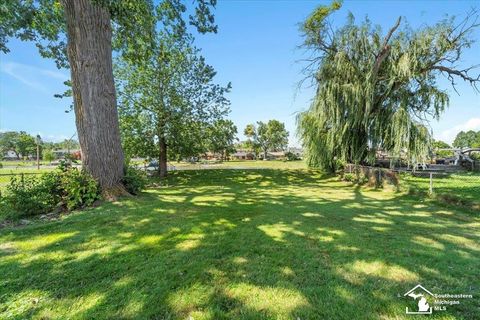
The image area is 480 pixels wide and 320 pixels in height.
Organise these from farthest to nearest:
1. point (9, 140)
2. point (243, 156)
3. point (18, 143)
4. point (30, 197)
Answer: point (9, 140) < point (243, 156) < point (18, 143) < point (30, 197)

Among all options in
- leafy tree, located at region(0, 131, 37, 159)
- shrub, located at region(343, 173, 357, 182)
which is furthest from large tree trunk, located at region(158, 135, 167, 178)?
leafy tree, located at region(0, 131, 37, 159)

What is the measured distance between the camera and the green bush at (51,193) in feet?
17.4

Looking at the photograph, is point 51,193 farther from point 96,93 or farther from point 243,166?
point 243,166

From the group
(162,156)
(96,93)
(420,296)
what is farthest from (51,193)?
(162,156)

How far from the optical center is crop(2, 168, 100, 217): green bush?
5.29 metres

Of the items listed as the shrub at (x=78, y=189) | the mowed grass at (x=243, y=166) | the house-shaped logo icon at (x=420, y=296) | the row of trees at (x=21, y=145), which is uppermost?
the row of trees at (x=21, y=145)

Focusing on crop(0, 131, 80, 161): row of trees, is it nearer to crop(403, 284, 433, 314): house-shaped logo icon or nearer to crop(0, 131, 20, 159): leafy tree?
crop(0, 131, 20, 159): leafy tree

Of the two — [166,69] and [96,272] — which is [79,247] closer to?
[96,272]

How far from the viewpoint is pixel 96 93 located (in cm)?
592

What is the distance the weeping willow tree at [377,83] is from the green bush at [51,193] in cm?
1125

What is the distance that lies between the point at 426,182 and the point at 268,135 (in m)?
43.7

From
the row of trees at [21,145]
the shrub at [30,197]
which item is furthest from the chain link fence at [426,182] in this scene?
the row of trees at [21,145]

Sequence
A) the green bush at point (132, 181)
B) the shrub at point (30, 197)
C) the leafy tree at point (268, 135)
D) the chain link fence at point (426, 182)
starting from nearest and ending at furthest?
the shrub at point (30, 197)
the green bush at point (132, 181)
the chain link fence at point (426, 182)
the leafy tree at point (268, 135)

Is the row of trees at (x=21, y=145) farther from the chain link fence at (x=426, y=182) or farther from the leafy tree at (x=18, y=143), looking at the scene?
the chain link fence at (x=426, y=182)
